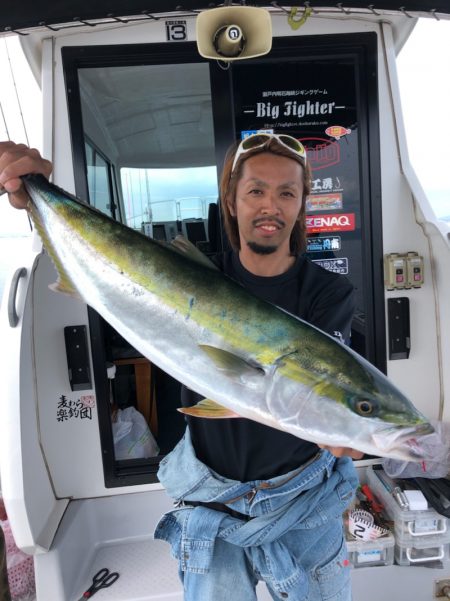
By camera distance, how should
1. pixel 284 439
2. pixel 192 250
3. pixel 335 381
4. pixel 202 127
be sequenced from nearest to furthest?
pixel 335 381 → pixel 192 250 → pixel 284 439 → pixel 202 127

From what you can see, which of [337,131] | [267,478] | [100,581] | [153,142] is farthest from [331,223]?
[153,142]

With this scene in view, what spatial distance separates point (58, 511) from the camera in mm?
2867

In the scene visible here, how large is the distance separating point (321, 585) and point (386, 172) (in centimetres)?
258

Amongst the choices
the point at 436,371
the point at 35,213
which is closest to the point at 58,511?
the point at 35,213

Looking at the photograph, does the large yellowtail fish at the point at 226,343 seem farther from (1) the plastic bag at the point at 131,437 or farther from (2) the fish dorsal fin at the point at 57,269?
(1) the plastic bag at the point at 131,437

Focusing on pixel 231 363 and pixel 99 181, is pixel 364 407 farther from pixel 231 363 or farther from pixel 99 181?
pixel 99 181

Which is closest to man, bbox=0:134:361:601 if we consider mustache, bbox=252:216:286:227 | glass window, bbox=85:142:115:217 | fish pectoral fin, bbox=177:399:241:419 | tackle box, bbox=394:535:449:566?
mustache, bbox=252:216:286:227

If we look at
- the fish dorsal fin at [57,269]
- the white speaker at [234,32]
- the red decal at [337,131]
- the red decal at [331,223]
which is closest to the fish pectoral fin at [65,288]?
the fish dorsal fin at [57,269]

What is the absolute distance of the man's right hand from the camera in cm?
145

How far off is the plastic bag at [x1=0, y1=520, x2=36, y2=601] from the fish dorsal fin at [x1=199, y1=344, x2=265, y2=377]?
242 centimetres

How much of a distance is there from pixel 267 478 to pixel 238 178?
114 centimetres

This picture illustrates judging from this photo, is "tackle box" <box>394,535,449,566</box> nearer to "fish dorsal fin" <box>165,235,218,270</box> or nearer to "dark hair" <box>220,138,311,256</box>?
"dark hair" <box>220,138,311,256</box>

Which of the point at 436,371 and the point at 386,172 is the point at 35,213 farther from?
the point at 436,371

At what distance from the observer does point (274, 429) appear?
5.36ft
